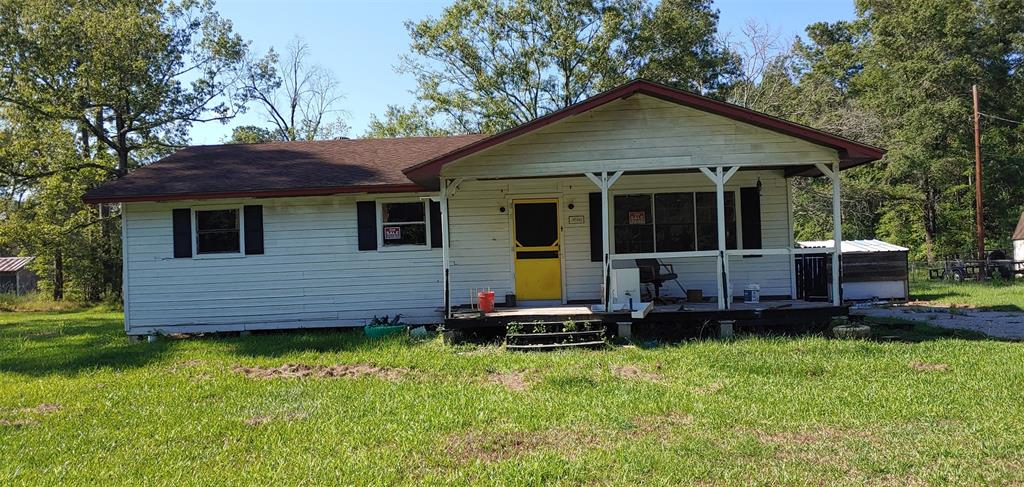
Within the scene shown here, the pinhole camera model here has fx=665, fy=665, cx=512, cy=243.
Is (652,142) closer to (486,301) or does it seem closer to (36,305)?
(486,301)

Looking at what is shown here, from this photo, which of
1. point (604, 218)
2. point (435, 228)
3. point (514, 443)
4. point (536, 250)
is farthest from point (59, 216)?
point (514, 443)

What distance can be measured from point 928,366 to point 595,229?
5570 millimetres

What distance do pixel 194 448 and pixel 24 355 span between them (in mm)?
7642

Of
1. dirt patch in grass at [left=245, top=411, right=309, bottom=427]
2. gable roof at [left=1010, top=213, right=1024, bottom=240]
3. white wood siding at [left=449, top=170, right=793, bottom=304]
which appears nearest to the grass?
white wood siding at [left=449, top=170, right=793, bottom=304]

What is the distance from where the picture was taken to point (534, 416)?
5969mm

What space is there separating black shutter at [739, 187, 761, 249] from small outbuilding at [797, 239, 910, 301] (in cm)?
511

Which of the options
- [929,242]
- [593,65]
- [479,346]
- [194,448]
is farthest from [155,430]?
[929,242]

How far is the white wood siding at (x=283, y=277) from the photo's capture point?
1206cm

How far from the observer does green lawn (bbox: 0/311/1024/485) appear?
15.1 ft

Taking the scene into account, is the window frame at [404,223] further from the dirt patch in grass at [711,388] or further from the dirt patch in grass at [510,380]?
the dirt patch in grass at [711,388]

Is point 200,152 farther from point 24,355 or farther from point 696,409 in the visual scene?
point 696,409

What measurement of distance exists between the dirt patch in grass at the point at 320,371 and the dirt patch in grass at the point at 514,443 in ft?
8.84

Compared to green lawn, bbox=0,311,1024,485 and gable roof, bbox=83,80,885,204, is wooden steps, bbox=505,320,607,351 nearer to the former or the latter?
green lawn, bbox=0,311,1024,485

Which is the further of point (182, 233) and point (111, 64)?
point (111, 64)
